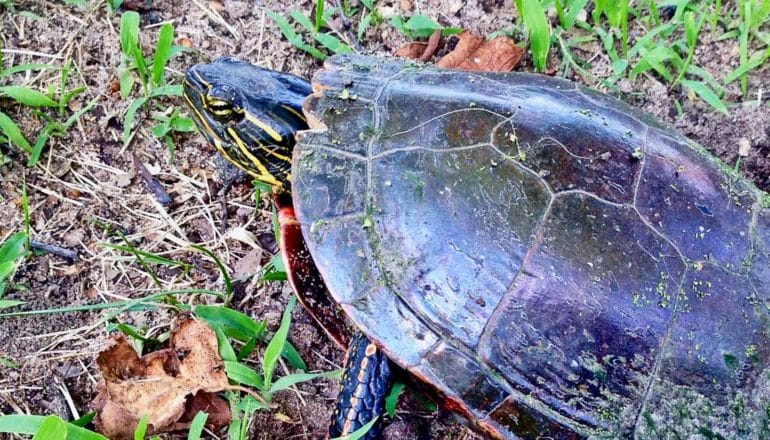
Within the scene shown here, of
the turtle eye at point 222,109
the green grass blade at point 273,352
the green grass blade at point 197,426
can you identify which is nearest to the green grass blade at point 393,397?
the green grass blade at point 273,352

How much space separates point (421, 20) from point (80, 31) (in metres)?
2.07

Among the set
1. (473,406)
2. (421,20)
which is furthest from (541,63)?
(473,406)

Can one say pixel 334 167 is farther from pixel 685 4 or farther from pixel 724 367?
pixel 685 4

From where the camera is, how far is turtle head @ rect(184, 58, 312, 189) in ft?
10.0

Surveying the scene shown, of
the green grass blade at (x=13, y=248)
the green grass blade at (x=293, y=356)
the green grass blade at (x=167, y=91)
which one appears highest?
the green grass blade at (x=167, y=91)

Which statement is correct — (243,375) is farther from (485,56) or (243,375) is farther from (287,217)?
(485,56)

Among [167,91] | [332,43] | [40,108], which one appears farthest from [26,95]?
[332,43]

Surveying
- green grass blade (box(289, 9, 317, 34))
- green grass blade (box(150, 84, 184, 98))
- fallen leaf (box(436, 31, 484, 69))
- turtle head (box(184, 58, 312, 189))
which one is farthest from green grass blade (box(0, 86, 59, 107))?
fallen leaf (box(436, 31, 484, 69))

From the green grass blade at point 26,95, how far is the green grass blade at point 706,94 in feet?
11.8

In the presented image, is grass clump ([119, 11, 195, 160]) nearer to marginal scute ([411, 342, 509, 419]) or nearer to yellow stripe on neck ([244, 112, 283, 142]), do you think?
yellow stripe on neck ([244, 112, 283, 142])

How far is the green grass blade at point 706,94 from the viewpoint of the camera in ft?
11.8

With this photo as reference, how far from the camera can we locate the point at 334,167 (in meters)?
2.67

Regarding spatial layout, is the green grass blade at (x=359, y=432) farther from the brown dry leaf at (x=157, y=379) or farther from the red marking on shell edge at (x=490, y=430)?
the brown dry leaf at (x=157, y=379)

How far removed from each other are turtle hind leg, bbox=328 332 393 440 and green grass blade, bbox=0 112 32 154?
2.21 m
